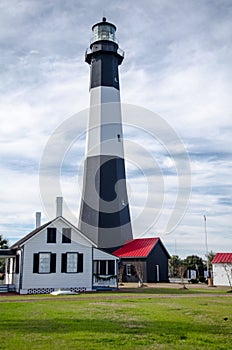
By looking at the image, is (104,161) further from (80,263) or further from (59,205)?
(80,263)

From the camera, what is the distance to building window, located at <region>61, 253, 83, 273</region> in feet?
83.4

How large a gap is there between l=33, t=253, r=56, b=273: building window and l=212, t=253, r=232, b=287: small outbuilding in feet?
42.2

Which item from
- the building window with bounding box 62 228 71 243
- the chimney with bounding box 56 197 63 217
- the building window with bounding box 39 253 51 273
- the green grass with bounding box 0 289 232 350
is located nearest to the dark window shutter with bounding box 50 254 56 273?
the building window with bounding box 39 253 51 273

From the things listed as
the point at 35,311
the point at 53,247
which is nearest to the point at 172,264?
the point at 53,247

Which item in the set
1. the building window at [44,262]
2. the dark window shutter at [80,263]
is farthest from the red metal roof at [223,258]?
the building window at [44,262]

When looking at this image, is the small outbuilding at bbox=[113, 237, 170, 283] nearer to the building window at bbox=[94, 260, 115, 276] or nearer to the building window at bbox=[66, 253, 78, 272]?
the building window at bbox=[94, 260, 115, 276]

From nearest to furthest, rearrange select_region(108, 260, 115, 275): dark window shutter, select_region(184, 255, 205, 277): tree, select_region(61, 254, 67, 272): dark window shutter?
select_region(61, 254, 67, 272): dark window shutter, select_region(108, 260, 115, 275): dark window shutter, select_region(184, 255, 205, 277): tree

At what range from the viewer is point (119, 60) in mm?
35500

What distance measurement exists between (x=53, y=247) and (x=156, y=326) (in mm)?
15901

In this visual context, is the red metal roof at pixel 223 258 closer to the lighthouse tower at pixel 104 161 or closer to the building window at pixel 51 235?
the lighthouse tower at pixel 104 161

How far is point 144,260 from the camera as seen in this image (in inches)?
1323

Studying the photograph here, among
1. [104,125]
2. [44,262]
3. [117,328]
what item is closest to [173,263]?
[104,125]

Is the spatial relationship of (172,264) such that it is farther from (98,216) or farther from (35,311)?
(35,311)

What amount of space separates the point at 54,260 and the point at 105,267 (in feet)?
16.5
